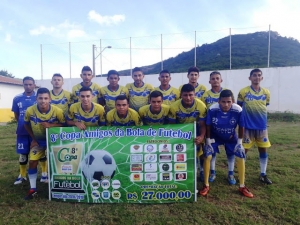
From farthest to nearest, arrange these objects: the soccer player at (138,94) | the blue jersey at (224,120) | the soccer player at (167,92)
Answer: the soccer player at (138,94)
the soccer player at (167,92)
the blue jersey at (224,120)

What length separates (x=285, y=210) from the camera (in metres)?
3.90

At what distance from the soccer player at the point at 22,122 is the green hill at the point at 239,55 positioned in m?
15.0

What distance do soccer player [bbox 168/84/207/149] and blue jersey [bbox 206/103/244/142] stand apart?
13cm

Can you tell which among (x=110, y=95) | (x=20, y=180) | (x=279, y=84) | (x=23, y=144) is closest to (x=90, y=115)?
(x=110, y=95)

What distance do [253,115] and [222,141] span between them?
35.1 inches

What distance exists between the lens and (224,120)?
457 cm

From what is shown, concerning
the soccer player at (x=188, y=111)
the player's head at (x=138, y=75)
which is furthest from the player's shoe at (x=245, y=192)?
the player's head at (x=138, y=75)

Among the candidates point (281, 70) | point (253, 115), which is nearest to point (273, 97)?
point (281, 70)

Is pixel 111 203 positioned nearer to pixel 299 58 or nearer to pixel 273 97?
pixel 273 97

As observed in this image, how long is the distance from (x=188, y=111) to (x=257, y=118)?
1524 millimetres

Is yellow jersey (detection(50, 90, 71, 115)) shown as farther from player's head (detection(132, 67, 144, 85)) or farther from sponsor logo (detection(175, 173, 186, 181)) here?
sponsor logo (detection(175, 173, 186, 181))

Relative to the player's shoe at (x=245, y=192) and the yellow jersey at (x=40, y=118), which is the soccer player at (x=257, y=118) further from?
the yellow jersey at (x=40, y=118)

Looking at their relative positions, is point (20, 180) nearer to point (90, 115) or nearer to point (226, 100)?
point (90, 115)

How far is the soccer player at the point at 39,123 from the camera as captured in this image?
15.1 ft
